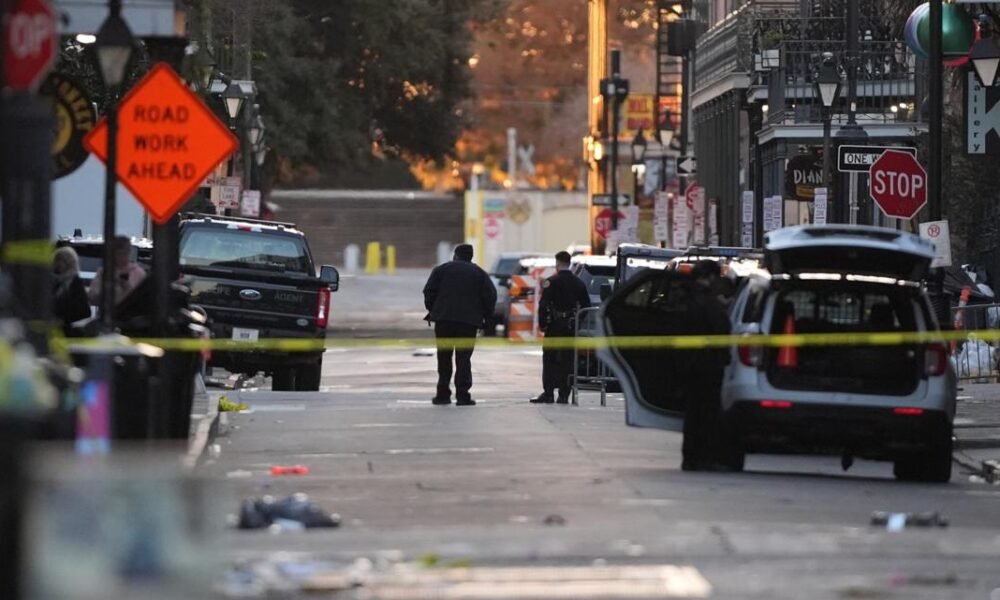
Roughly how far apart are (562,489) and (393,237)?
261 feet

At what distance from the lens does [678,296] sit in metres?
19.8

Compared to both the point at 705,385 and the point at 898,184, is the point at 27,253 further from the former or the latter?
the point at 898,184

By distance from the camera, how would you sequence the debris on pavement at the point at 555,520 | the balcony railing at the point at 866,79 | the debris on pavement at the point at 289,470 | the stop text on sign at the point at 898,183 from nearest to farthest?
the debris on pavement at the point at 555,520 < the debris on pavement at the point at 289,470 < the stop text on sign at the point at 898,183 < the balcony railing at the point at 866,79

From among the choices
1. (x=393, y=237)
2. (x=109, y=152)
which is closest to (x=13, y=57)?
(x=109, y=152)

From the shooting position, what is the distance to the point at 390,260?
8881cm

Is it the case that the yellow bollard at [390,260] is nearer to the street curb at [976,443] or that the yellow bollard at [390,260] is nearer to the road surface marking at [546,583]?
the street curb at [976,443]

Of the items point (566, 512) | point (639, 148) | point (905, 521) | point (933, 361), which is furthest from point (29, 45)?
point (639, 148)

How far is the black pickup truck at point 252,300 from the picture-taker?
92.1 feet

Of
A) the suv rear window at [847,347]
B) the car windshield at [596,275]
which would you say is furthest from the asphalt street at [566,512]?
the car windshield at [596,275]

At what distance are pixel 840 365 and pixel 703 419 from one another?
3.50 feet

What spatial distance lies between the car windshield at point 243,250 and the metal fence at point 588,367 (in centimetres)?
370

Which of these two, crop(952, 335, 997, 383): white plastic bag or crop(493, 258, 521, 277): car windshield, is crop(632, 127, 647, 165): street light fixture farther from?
crop(952, 335, 997, 383): white plastic bag

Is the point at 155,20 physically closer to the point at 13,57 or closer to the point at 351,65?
the point at 13,57

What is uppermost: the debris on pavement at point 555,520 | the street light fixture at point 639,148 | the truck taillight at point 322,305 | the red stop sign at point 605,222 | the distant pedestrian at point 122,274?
the street light fixture at point 639,148
